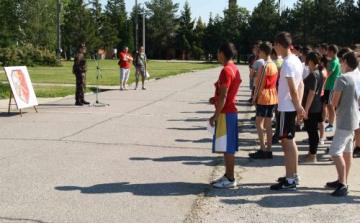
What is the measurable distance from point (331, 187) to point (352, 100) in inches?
46.7

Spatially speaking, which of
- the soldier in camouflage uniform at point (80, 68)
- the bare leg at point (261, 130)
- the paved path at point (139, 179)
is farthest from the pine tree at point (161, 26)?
the bare leg at point (261, 130)

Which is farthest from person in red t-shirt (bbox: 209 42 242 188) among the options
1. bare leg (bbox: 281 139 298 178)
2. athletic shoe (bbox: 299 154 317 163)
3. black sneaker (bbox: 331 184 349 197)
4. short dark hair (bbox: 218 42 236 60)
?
athletic shoe (bbox: 299 154 317 163)

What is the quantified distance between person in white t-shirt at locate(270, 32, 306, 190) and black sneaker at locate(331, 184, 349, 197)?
51 centimetres

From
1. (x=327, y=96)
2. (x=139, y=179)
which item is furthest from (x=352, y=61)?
(x=327, y=96)

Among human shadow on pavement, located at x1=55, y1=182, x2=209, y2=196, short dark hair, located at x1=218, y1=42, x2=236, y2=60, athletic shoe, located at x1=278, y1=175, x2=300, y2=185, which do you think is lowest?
human shadow on pavement, located at x1=55, y1=182, x2=209, y2=196

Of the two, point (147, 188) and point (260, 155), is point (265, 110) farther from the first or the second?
point (147, 188)

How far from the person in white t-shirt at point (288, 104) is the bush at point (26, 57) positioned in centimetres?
4265

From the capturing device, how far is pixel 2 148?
7.96 m

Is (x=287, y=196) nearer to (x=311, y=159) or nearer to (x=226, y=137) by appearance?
(x=226, y=137)

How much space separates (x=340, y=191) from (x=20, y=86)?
32.1 feet

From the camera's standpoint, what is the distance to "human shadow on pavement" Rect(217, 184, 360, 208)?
5.20 m

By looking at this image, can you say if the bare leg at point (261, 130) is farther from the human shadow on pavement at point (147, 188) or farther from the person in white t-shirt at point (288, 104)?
the human shadow on pavement at point (147, 188)

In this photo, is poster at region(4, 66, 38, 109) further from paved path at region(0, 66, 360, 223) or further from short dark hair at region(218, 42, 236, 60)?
short dark hair at region(218, 42, 236, 60)

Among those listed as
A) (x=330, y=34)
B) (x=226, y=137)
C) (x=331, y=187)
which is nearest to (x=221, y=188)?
(x=226, y=137)
